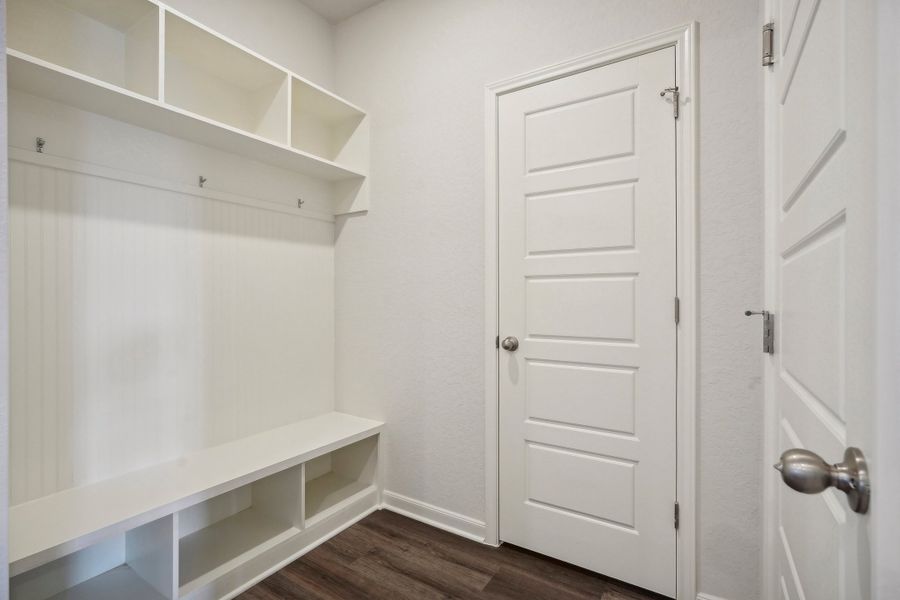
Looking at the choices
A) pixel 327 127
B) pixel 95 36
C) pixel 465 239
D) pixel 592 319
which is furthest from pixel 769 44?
pixel 95 36

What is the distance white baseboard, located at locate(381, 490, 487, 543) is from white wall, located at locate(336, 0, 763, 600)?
0.04m

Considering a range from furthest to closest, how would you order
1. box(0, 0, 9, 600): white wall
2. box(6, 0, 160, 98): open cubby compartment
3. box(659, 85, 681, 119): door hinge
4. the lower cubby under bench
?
1. box(659, 85, 681, 119): door hinge
2. box(6, 0, 160, 98): open cubby compartment
3. the lower cubby under bench
4. box(0, 0, 9, 600): white wall

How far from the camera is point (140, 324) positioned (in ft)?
5.82

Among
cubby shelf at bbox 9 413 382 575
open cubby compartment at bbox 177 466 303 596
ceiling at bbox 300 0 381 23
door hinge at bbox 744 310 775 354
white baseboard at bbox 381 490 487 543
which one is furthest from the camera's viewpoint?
ceiling at bbox 300 0 381 23

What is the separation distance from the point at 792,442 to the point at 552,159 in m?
1.36

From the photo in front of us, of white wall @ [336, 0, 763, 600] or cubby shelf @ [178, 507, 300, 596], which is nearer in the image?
white wall @ [336, 0, 763, 600]

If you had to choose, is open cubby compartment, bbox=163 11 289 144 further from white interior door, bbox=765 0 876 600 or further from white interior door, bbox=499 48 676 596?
white interior door, bbox=765 0 876 600

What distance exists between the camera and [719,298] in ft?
5.07

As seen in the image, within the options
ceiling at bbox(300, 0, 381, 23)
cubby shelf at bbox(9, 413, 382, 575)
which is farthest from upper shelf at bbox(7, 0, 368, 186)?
cubby shelf at bbox(9, 413, 382, 575)

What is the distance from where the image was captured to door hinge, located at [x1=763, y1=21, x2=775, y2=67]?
1128 mm

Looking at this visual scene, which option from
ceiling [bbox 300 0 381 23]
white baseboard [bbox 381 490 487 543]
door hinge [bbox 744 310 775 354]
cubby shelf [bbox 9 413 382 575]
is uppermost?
ceiling [bbox 300 0 381 23]

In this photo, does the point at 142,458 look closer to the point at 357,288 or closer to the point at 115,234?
the point at 115,234

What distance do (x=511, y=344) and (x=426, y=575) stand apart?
1043mm

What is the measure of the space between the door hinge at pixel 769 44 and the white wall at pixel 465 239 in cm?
33
